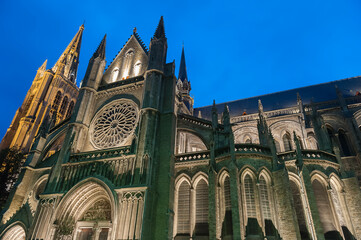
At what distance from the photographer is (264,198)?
14039mm

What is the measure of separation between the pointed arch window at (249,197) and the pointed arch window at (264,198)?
1.48ft

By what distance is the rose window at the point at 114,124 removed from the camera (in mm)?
19094

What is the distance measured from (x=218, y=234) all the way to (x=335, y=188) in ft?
24.4

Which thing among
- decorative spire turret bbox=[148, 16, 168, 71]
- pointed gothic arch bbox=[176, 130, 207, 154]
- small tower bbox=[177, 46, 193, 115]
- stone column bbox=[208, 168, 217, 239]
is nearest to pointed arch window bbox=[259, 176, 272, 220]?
stone column bbox=[208, 168, 217, 239]

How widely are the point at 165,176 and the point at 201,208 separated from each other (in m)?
2.79

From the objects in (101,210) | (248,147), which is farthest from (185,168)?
(101,210)

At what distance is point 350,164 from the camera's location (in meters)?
19.6

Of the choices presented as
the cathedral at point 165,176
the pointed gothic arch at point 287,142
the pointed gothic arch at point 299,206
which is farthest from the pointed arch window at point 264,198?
the pointed gothic arch at point 287,142

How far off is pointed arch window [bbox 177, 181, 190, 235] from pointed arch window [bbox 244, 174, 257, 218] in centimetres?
351

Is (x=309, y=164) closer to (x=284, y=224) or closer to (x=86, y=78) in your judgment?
(x=284, y=224)

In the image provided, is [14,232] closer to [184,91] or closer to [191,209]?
[191,209]

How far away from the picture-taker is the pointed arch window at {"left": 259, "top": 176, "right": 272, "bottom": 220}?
535 inches

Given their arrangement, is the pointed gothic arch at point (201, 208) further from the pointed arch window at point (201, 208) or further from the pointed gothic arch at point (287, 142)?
the pointed gothic arch at point (287, 142)

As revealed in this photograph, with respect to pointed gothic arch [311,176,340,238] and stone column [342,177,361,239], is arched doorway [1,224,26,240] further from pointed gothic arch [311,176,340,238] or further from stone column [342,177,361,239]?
stone column [342,177,361,239]
